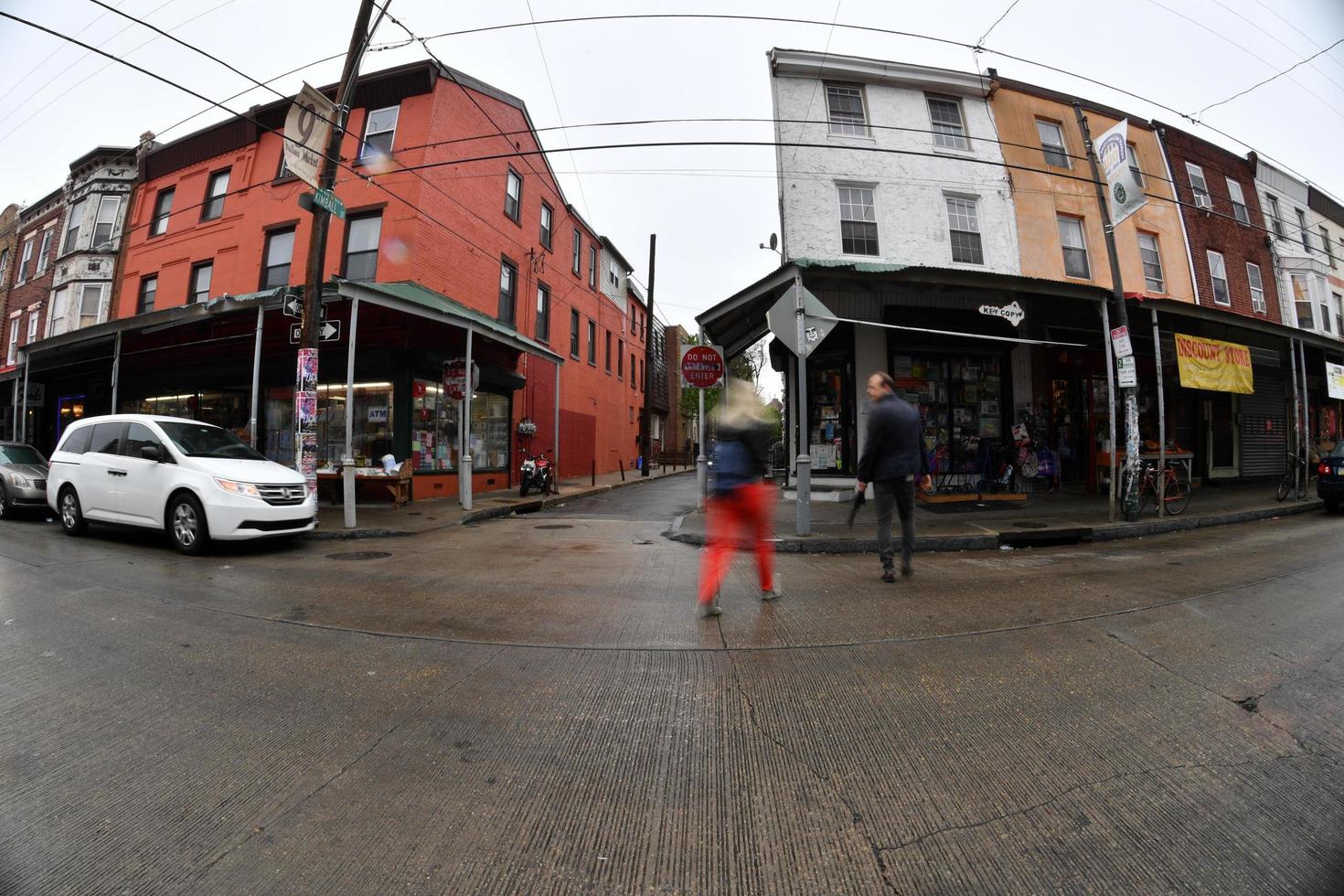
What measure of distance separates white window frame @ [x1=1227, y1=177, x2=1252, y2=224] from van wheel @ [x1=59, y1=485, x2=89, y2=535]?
1123 inches

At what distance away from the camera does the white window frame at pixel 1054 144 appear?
13688mm

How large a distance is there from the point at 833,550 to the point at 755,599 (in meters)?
2.75

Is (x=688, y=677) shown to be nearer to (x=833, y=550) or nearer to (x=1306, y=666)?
(x=1306, y=666)

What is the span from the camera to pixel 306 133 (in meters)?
8.07

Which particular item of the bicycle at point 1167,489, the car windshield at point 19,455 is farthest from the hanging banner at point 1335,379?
the car windshield at point 19,455

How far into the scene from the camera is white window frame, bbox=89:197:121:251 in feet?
58.3

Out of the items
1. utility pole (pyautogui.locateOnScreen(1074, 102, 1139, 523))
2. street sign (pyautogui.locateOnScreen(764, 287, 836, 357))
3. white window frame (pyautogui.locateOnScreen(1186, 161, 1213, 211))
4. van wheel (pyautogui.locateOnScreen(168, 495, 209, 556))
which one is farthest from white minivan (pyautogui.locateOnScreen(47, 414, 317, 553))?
white window frame (pyautogui.locateOnScreen(1186, 161, 1213, 211))

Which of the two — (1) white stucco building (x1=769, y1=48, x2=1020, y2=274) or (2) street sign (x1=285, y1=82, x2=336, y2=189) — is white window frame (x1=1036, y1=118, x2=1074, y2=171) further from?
(2) street sign (x1=285, y1=82, x2=336, y2=189)

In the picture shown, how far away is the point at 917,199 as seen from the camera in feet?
41.8

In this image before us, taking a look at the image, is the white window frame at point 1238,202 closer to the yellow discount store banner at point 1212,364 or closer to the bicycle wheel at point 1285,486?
the yellow discount store banner at point 1212,364

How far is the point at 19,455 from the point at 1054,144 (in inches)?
949

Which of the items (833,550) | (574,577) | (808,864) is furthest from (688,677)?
(833,550)

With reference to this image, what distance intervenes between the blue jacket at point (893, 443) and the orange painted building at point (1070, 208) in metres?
10.4

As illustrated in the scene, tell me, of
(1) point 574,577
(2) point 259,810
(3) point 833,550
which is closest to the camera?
(2) point 259,810
